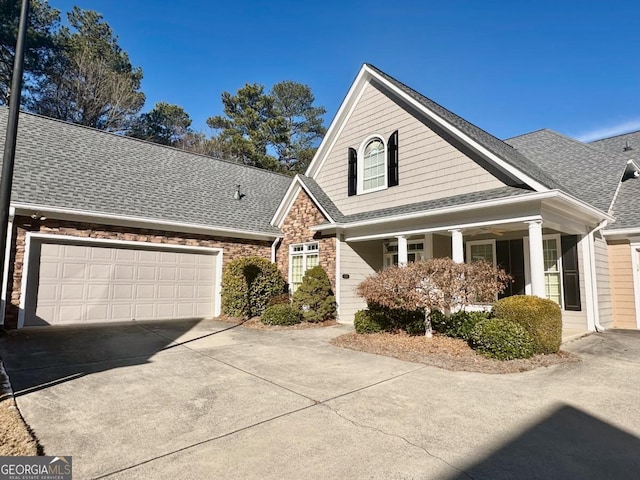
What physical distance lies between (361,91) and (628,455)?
11984 millimetres

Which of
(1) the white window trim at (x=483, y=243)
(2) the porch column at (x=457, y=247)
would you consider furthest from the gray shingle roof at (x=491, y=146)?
(1) the white window trim at (x=483, y=243)

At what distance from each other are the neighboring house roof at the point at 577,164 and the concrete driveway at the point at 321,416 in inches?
207

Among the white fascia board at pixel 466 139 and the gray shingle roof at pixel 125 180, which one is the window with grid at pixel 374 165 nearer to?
the white fascia board at pixel 466 139

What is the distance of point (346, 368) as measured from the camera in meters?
6.13

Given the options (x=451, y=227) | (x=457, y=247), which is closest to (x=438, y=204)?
(x=451, y=227)

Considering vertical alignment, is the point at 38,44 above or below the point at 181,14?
above

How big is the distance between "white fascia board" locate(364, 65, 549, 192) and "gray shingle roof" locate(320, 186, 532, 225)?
25 cm

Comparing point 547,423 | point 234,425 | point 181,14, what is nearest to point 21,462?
point 234,425

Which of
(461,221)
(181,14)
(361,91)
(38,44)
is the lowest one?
(461,221)

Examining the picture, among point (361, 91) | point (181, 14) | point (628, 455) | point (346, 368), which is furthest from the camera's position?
point (181, 14)

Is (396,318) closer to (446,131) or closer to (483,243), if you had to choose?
(483,243)

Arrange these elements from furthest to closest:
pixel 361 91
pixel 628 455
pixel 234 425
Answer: pixel 361 91
pixel 234 425
pixel 628 455

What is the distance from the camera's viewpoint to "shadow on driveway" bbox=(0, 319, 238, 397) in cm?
550

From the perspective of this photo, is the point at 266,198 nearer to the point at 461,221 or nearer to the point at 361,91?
the point at 361,91
